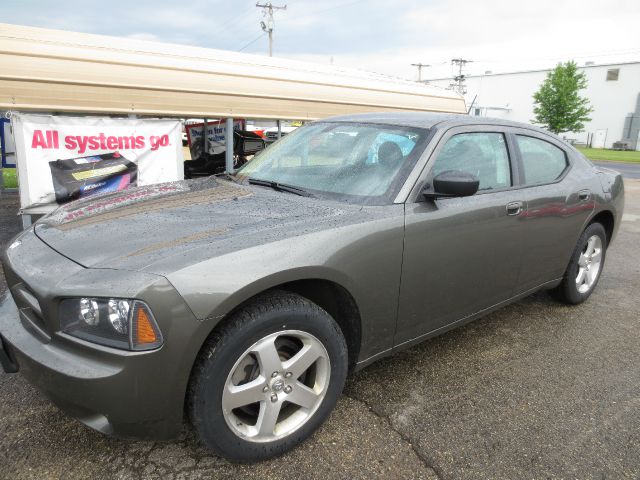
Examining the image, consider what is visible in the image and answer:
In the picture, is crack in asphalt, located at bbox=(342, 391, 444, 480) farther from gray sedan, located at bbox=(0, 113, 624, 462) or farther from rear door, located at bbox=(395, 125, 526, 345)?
rear door, located at bbox=(395, 125, 526, 345)

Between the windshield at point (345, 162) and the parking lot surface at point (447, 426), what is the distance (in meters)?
1.13

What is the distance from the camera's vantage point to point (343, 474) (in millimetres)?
2072

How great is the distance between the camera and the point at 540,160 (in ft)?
11.4

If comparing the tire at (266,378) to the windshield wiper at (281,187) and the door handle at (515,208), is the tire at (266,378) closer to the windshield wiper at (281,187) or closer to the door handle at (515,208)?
the windshield wiper at (281,187)

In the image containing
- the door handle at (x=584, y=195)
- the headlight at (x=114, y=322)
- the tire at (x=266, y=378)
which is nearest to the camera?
the headlight at (x=114, y=322)

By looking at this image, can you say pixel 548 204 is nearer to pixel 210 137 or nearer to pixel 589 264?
pixel 589 264

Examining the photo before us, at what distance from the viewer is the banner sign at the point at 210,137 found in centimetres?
982

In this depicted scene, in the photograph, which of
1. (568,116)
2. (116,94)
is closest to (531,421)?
(116,94)

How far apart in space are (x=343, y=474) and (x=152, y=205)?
1640mm

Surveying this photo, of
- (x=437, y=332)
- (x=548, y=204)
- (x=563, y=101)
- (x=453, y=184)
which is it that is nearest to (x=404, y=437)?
(x=437, y=332)

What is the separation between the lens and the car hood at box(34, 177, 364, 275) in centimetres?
189

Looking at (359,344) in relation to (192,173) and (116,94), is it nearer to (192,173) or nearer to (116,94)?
(116,94)

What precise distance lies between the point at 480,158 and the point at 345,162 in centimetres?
89

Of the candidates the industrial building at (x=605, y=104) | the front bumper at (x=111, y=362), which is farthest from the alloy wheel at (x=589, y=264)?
the industrial building at (x=605, y=104)
